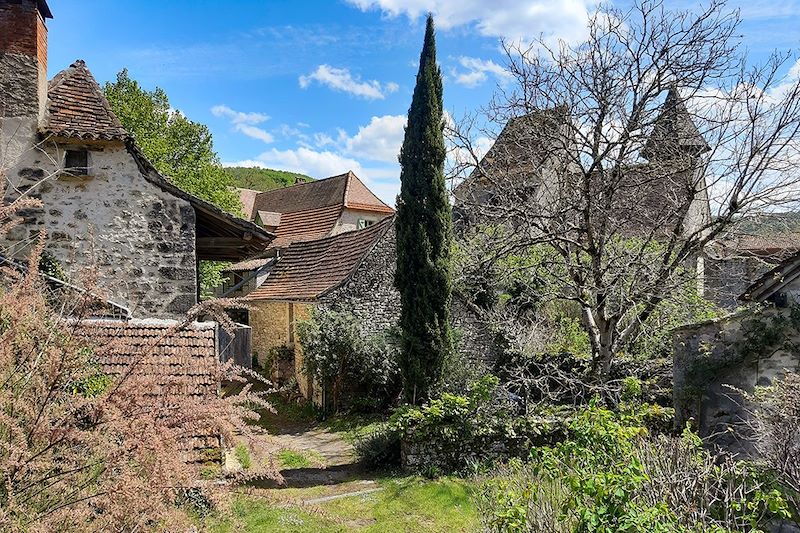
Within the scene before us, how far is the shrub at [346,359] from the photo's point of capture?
13.1m

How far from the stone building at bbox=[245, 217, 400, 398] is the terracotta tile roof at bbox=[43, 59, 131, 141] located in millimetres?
6235

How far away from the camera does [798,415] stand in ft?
17.2

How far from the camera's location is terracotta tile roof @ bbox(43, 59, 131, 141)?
8.44 meters

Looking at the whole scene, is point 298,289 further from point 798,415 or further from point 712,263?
point 798,415

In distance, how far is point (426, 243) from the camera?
34.7 ft

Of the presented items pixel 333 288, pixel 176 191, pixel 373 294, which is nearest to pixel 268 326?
pixel 333 288

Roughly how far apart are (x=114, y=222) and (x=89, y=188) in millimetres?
657

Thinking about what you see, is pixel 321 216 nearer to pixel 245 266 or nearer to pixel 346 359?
pixel 245 266

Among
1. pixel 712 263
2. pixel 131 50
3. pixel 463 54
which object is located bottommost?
pixel 712 263

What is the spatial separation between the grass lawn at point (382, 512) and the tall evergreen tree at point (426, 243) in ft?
8.51

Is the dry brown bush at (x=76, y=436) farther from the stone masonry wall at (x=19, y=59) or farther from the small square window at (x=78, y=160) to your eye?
the stone masonry wall at (x=19, y=59)

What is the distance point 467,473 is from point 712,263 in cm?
619

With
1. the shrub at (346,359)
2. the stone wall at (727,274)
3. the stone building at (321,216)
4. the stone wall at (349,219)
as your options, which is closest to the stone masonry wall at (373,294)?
the shrub at (346,359)

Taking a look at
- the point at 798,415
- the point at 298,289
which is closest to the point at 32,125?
the point at 298,289
